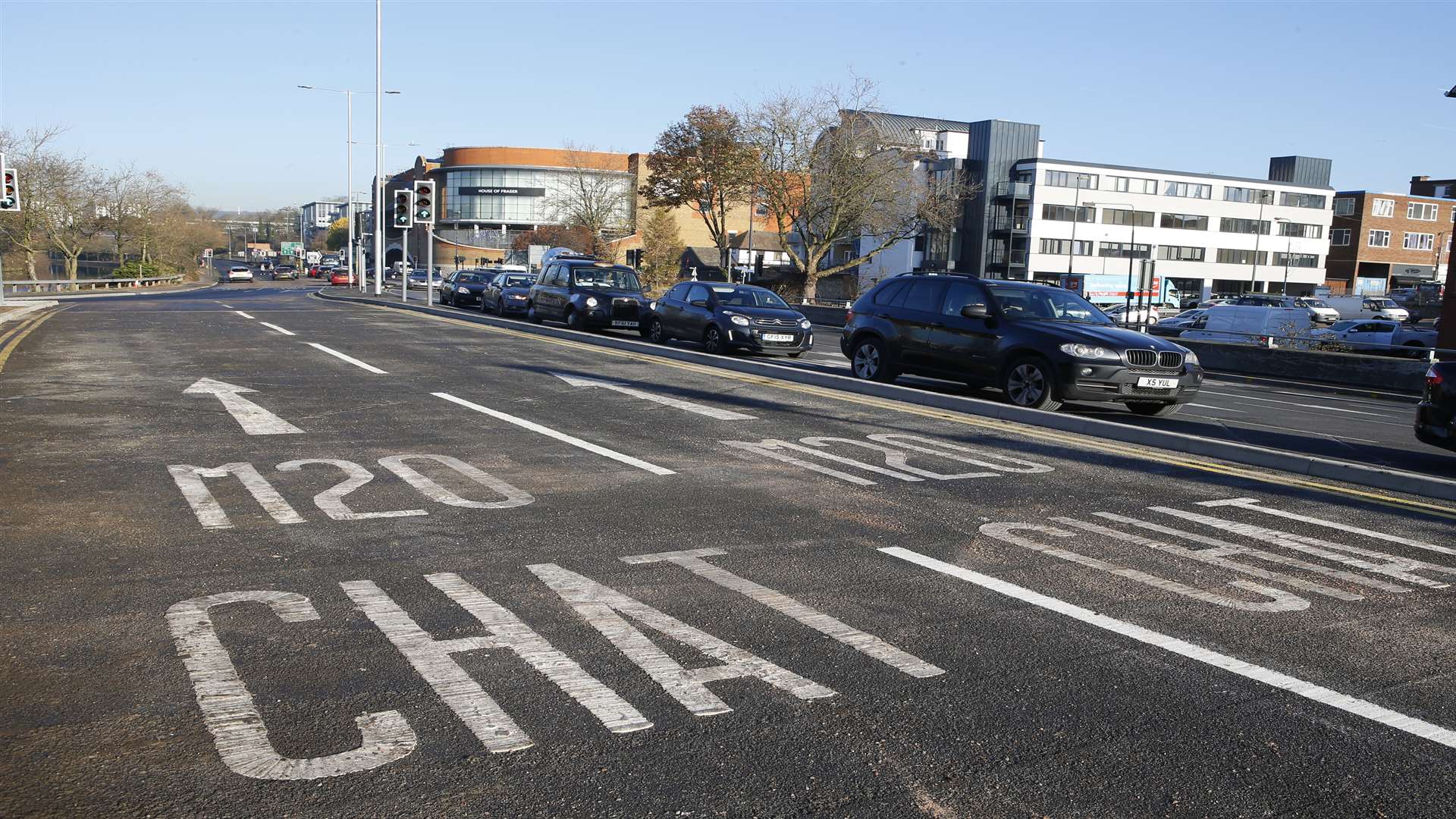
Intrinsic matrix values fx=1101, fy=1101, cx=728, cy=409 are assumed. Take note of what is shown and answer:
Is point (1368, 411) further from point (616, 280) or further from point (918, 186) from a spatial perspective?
point (918, 186)

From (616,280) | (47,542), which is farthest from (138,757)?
(616,280)

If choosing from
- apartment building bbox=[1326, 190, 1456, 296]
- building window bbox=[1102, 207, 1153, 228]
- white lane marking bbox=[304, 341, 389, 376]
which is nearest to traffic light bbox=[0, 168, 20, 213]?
white lane marking bbox=[304, 341, 389, 376]

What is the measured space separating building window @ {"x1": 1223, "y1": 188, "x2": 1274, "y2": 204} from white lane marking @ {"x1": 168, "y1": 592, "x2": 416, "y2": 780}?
10884 cm

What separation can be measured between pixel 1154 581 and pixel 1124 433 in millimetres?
5681

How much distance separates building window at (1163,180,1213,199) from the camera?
9844 centimetres

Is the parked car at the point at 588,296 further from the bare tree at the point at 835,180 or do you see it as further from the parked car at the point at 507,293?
the bare tree at the point at 835,180

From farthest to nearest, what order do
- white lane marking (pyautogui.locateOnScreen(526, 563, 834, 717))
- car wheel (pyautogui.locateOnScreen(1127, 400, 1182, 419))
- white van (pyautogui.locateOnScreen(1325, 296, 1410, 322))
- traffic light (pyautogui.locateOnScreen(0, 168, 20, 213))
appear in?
white van (pyautogui.locateOnScreen(1325, 296, 1410, 322)), traffic light (pyautogui.locateOnScreen(0, 168, 20, 213)), car wheel (pyautogui.locateOnScreen(1127, 400, 1182, 419)), white lane marking (pyautogui.locateOnScreen(526, 563, 834, 717))

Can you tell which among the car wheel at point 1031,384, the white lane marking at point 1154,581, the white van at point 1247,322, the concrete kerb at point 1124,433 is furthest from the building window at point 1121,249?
the white lane marking at point 1154,581

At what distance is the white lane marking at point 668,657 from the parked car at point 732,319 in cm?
1526

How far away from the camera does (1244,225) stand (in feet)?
334

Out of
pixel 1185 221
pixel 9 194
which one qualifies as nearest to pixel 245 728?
pixel 9 194

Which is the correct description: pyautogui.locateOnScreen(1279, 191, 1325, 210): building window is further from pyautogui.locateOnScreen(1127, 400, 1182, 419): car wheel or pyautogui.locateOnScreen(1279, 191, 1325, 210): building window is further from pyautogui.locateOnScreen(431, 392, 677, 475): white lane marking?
pyautogui.locateOnScreen(431, 392, 677, 475): white lane marking

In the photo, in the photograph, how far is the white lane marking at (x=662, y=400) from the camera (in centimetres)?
1251

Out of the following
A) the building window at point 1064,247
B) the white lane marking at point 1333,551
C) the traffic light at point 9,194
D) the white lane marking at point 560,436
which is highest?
the building window at point 1064,247
